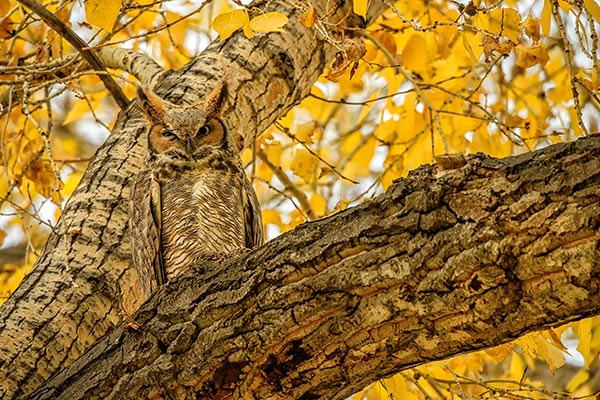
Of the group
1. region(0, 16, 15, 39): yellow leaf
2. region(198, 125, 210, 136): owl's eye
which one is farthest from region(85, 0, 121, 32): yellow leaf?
region(198, 125, 210, 136): owl's eye

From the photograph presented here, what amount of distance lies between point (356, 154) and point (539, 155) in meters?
2.59

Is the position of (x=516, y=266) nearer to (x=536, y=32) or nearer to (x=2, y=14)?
(x=536, y=32)

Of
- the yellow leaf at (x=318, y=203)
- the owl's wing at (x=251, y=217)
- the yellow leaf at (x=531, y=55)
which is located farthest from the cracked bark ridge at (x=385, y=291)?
the yellow leaf at (x=318, y=203)

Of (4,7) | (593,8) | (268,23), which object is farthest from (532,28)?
(4,7)

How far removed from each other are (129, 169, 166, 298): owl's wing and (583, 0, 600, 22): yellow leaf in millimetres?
1500

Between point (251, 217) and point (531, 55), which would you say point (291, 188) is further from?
point (531, 55)

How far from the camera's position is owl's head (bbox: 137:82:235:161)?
306cm

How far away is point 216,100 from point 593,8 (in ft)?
4.65

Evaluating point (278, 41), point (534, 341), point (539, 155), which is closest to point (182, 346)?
point (539, 155)

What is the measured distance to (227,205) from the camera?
3.13m

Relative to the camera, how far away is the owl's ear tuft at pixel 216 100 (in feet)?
9.97

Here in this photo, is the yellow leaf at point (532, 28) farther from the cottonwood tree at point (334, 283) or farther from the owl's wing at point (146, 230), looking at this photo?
the owl's wing at point (146, 230)

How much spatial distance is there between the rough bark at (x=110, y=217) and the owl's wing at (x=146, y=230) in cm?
3

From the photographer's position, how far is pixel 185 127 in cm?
312
